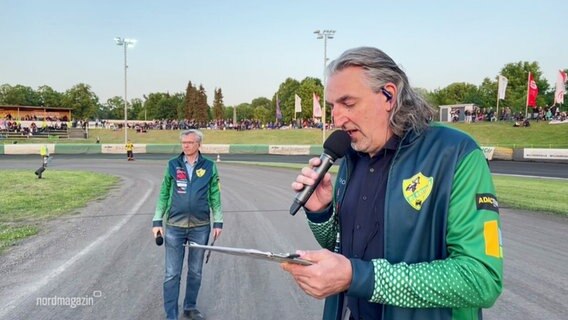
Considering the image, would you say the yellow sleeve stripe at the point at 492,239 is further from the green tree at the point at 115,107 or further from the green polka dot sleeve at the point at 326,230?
the green tree at the point at 115,107

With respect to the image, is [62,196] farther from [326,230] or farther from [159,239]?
[326,230]

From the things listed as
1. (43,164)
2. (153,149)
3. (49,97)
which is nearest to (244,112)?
(49,97)

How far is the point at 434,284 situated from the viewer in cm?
144

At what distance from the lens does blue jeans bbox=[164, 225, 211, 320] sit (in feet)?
15.3

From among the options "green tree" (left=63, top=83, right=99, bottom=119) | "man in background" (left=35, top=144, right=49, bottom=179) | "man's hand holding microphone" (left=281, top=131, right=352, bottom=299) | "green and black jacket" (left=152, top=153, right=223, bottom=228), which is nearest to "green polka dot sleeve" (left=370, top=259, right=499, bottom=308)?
"man's hand holding microphone" (left=281, top=131, right=352, bottom=299)

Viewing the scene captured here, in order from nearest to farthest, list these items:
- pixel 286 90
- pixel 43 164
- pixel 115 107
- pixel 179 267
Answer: pixel 179 267
pixel 43 164
pixel 286 90
pixel 115 107

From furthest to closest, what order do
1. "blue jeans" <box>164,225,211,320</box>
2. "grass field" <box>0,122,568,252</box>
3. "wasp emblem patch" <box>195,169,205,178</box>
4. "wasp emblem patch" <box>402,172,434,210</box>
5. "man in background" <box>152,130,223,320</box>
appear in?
1. "grass field" <box>0,122,568,252</box>
2. "wasp emblem patch" <box>195,169,205,178</box>
3. "man in background" <box>152,130,223,320</box>
4. "blue jeans" <box>164,225,211,320</box>
5. "wasp emblem patch" <box>402,172,434,210</box>

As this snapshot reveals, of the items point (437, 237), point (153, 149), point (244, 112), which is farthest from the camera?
point (244, 112)

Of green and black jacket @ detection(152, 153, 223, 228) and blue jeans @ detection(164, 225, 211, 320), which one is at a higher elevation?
green and black jacket @ detection(152, 153, 223, 228)

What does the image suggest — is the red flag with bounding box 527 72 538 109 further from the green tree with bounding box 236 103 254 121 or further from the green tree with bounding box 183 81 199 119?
the green tree with bounding box 236 103 254 121

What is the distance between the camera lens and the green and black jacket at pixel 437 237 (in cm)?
144

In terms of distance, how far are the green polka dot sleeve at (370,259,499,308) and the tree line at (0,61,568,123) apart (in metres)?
70.8

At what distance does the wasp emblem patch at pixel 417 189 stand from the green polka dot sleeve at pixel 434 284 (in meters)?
0.24

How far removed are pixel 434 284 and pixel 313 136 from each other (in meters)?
51.8
